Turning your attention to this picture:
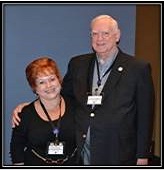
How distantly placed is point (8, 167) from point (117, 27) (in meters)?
1.16

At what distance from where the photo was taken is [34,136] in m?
1.67

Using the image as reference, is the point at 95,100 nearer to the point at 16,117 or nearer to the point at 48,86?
the point at 48,86

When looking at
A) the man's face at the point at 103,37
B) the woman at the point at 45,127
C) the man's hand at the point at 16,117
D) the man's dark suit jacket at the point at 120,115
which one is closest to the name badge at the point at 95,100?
the man's dark suit jacket at the point at 120,115

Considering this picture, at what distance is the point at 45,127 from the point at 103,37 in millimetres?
682

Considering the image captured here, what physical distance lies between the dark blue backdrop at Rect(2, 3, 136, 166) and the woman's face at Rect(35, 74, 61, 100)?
16cm

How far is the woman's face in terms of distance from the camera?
1.67m

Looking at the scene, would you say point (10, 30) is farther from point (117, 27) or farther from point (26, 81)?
point (117, 27)

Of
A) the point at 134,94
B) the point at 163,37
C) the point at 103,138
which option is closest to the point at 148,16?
the point at 163,37

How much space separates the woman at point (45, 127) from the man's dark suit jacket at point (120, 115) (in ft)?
0.30

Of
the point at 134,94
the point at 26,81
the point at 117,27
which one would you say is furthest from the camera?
the point at 26,81

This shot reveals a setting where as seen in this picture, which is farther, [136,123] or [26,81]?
[26,81]

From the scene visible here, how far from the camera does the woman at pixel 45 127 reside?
5.50ft

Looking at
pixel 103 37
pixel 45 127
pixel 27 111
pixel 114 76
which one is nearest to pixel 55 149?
pixel 45 127

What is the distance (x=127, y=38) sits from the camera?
1921 millimetres
